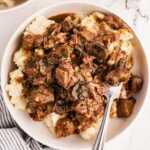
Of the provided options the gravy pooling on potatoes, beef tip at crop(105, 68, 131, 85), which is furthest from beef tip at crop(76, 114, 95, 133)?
beef tip at crop(105, 68, 131, 85)

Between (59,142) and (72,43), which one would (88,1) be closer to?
(72,43)

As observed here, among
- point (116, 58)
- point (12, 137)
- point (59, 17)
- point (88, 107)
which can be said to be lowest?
point (12, 137)

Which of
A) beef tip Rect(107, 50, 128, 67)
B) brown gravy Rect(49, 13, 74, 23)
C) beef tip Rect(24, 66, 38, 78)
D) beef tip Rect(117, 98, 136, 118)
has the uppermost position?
brown gravy Rect(49, 13, 74, 23)

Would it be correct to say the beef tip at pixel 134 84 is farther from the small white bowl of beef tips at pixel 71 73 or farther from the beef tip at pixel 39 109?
the beef tip at pixel 39 109

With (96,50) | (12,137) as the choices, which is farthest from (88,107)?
(12,137)

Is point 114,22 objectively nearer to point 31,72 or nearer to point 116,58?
point 116,58

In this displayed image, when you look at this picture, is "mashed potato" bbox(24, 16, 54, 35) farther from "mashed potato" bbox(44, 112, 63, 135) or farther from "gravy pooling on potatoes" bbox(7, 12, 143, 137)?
"mashed potato" bbox(44, 112, 63, 135)
